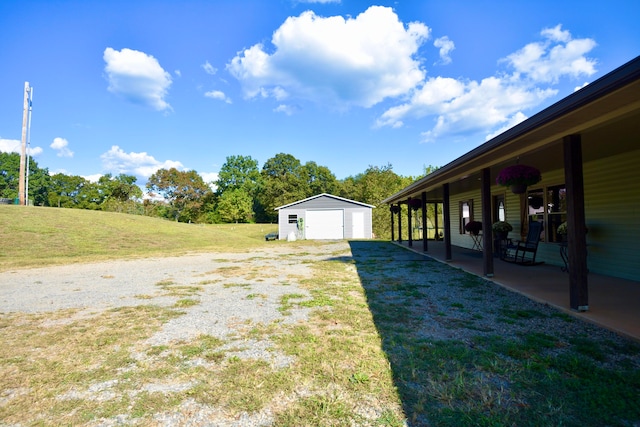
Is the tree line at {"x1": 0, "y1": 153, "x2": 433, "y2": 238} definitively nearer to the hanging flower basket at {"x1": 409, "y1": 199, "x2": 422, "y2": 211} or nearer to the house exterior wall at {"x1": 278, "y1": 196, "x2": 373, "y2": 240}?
the house exterior wall at {"x1": 278, "y1": 196, "x2": 373, "y2": 240}

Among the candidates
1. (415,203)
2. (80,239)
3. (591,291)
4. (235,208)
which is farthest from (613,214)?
(235,208)

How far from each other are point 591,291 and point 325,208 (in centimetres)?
1730

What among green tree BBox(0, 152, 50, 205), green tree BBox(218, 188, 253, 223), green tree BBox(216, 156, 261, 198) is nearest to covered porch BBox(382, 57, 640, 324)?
green tree BBox(218, 188, 253, 223)

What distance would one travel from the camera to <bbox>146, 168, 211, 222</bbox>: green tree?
43469mm

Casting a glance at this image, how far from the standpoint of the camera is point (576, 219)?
345cm

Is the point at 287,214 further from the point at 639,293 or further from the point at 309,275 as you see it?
the point at 639,293

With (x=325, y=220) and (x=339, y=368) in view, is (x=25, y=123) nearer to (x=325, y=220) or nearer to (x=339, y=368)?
(x=325, y=220)

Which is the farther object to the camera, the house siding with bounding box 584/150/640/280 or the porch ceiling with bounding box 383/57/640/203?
the house siding with bounding box 584/150/640/280

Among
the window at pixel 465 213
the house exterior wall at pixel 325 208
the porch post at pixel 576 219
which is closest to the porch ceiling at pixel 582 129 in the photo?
the porch post at pixel 576 219

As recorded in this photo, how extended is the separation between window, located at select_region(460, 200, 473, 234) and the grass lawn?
7.86 m

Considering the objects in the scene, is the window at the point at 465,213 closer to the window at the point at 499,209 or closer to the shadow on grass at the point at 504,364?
the window at the point at 499,209

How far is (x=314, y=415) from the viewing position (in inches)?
70.8

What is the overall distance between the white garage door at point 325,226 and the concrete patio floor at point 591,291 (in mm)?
14187

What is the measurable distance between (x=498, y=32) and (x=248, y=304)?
38.0 feet
